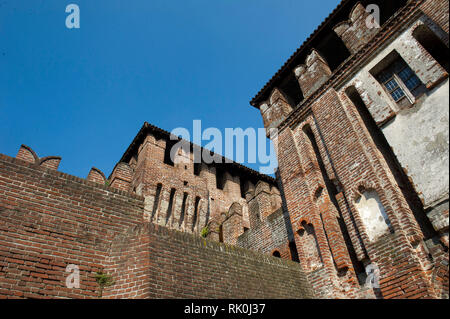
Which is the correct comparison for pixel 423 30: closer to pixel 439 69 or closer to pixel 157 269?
pixel 439 69

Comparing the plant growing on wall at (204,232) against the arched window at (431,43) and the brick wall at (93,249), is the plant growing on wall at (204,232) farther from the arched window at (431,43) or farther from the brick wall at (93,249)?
the arched window at (431,43)

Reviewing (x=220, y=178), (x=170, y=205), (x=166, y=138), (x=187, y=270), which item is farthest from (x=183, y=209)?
(x=187, y=270)

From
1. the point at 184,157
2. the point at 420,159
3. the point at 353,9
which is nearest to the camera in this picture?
the point at 420,159

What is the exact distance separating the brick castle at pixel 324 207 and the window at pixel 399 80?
0.10 feet

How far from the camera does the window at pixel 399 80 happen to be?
23.3 feet

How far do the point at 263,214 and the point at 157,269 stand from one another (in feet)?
23.6

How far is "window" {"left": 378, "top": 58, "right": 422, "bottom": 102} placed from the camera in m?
7.11

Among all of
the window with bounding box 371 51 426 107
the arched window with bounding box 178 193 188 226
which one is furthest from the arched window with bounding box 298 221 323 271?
the arched window with bounding box 178 193 188 226

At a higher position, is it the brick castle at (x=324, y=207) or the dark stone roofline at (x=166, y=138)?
the dark stone roofline at (x=166, y=138)

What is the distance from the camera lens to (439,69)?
20.9 ft

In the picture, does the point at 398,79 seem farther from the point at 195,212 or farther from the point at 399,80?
the point at 195,212

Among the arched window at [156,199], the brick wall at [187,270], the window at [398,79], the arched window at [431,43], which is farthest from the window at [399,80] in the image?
the arched window at [156,199]

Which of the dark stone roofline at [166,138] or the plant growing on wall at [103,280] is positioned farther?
the dark stone roofline at [166,138]

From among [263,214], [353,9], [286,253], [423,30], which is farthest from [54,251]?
[353,9]
